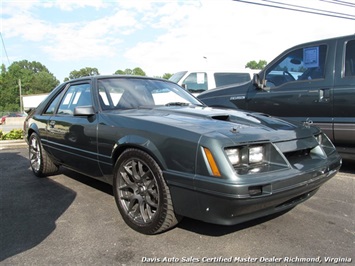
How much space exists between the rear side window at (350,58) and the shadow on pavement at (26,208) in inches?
159

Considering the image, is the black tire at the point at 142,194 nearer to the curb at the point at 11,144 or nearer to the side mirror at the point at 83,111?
the side mirror at the point at 83,111

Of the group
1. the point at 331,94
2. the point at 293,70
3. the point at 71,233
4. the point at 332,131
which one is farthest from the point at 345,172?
the point at 71,233

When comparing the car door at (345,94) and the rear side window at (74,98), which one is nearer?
the rear side window at (74,98)

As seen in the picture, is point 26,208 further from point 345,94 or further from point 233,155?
point 345,94

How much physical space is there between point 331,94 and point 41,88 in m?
108

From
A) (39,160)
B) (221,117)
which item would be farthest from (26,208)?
(221,117)

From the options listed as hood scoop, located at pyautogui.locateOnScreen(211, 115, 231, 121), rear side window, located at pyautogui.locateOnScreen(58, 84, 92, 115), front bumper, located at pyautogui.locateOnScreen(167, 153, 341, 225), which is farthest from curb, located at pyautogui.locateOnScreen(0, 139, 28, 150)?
front bumper, located at pyautogui.locateOnScreen(167, 153, 341, 225)

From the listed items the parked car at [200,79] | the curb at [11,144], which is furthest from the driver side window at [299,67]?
the curb at [11,144]

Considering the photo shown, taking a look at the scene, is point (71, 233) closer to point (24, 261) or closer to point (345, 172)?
point (24, 261)

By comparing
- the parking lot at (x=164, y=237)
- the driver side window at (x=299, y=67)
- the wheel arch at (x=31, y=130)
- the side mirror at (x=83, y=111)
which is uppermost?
the driver side window at (x=299, y=67)

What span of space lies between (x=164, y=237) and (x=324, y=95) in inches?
125

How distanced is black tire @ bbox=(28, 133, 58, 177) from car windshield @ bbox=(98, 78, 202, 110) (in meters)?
1.72

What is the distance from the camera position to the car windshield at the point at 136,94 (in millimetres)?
3734

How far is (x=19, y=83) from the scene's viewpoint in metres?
70.9
